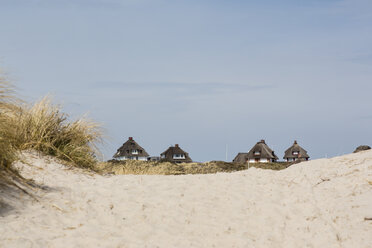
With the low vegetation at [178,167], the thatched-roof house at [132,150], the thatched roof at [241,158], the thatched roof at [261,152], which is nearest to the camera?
the low vegetation at [178,167]

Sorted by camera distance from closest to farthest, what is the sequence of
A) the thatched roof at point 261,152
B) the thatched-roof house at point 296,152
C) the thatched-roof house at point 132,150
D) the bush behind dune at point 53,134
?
the bush behind dune at point 53,134 → the thatched-roof house at point 132,150 → the thatched roof at point 261,152 → the thatched-roof house at point 296,152

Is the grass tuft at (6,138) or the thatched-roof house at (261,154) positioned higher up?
the thatched-roof house at (261,154)

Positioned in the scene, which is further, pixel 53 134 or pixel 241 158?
pixel 241 158

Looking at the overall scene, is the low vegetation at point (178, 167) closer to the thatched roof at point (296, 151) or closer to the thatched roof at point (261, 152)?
the thatched roof at point (261, 152)

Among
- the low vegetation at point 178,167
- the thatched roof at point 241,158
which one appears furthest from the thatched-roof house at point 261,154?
the low vegetation at point 178,167

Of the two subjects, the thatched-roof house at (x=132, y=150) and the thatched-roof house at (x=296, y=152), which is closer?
the thatched-roof house at (x=132, y=150)

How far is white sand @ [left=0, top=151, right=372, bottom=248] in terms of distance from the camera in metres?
6.13

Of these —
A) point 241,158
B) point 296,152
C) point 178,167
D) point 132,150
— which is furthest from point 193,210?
point 241,158

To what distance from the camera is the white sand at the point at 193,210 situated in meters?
6.13

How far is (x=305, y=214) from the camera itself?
24.2 ft

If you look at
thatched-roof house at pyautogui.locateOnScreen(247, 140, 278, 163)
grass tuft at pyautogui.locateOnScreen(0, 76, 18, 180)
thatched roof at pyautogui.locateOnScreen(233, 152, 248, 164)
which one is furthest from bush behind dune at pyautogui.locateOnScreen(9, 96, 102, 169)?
thatched roof at pyautogui.locateOnScreen(233, 152, 248, 164)

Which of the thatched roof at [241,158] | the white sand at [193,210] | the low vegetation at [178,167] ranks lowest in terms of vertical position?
the white sand at [193,210]

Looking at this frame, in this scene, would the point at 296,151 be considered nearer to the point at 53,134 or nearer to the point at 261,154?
the point at 261,154

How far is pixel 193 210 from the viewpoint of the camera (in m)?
7.21
